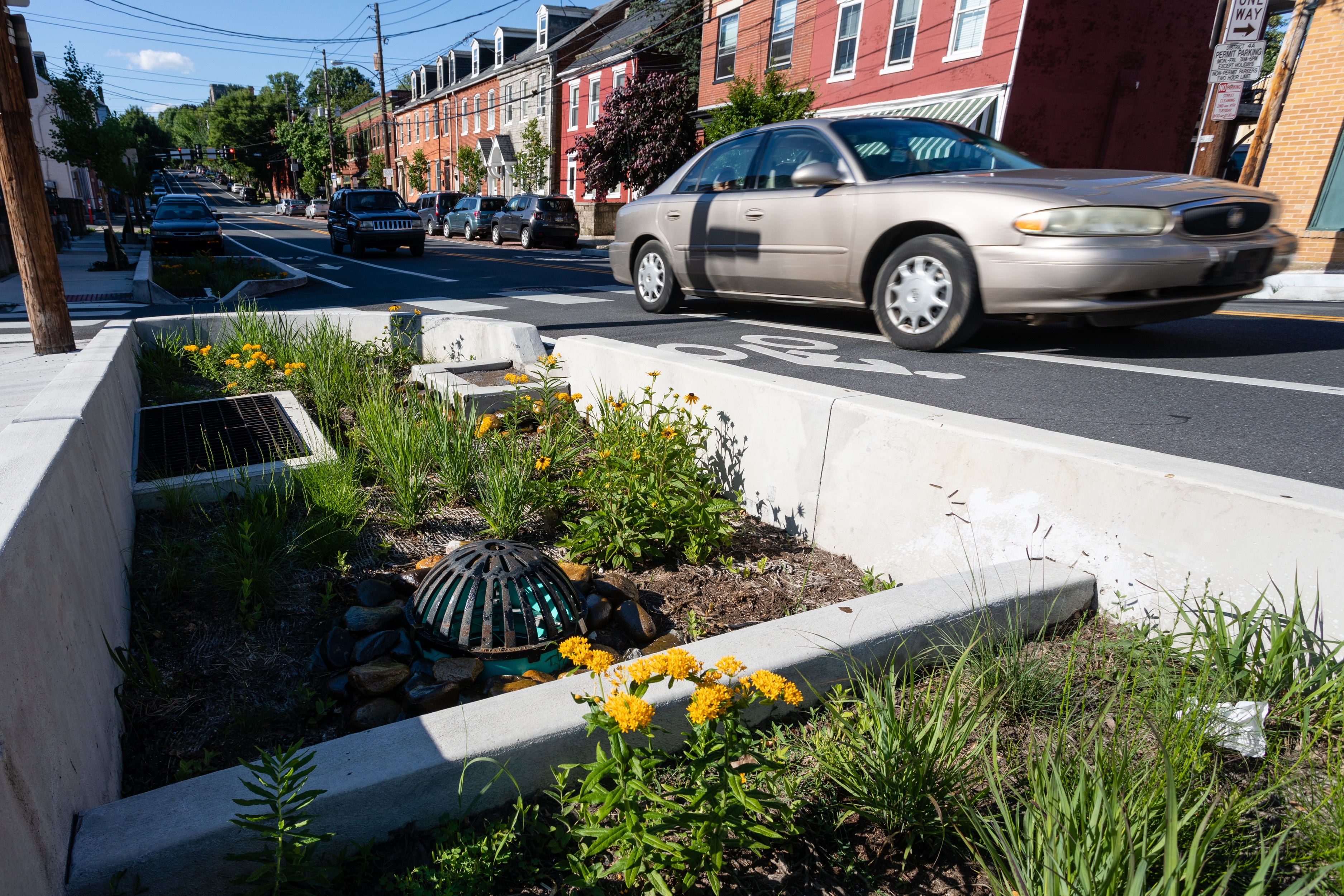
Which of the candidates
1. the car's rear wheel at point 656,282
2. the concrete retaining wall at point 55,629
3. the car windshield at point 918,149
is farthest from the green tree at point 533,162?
the concrete retaining wall at point 55,629

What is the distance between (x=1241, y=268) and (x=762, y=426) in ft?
10.7

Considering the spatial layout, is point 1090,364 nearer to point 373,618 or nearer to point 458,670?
point 458,670

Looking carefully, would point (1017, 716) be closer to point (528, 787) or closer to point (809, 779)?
point (809, 779)

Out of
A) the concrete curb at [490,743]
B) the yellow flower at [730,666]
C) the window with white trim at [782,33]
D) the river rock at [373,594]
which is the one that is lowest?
the river rock at [373,594]

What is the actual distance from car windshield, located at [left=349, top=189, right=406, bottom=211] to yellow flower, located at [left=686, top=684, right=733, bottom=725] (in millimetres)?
23112

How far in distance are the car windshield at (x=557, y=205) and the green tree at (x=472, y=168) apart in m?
19.0

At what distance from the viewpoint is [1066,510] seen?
2.34 metres

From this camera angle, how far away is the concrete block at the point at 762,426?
121 inches

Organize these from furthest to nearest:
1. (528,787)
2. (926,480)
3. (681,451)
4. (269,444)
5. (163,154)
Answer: (163,154) < (269,444) < (681,451) < (926,480) < (528,787)

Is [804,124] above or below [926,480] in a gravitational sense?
above

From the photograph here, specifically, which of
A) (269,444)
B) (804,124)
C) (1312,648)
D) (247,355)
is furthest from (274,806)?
(804,124)

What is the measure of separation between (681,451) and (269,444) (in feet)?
7.33

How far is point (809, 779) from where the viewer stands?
1806 millimetres

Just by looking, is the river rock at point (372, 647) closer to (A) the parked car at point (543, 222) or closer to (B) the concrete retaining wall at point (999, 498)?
(B) the concrete retaining wall at point (999, 498)
